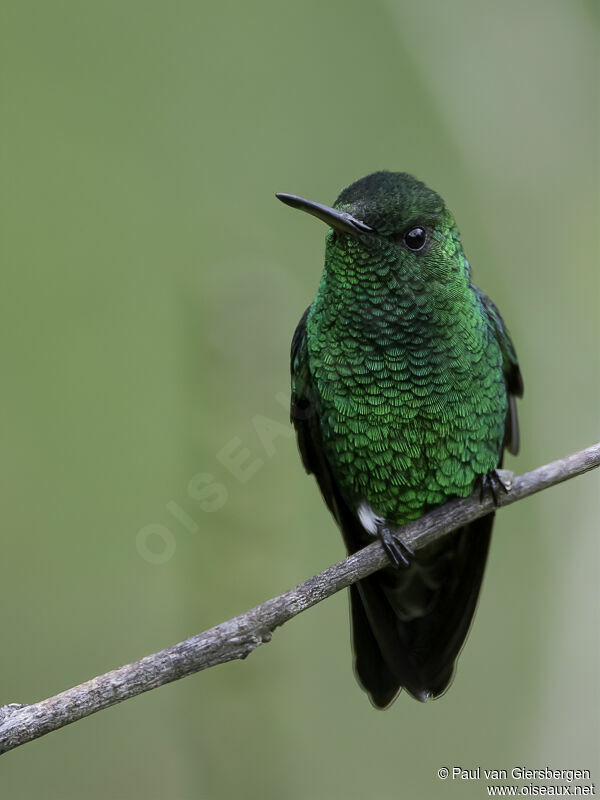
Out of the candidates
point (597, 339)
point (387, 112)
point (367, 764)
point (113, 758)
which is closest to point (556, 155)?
point (597, 339)

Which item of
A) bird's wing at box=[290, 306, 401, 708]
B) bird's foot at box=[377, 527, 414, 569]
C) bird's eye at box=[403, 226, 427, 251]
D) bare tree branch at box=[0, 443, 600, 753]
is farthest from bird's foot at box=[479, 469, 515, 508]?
bird's eye at box=[403, 226, 427, 251]

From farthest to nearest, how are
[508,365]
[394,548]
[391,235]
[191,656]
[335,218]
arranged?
1. [508,365]
2. [394,548]
3. [391,235]
4. [335,218]
5. [191,656]

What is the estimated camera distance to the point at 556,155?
3779mm

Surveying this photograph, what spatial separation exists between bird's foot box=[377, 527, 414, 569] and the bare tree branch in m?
0.19

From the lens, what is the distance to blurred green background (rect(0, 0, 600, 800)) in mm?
2568

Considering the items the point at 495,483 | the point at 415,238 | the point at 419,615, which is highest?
the point at 415,238

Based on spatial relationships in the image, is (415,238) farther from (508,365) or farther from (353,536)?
(353,536)

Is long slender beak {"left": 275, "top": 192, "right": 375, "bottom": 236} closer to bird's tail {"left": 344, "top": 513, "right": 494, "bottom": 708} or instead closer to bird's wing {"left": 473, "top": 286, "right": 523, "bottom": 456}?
bird's wing {"left": 473, "top": 286, "right": 523, "bottom": 456}

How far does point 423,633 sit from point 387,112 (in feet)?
10.5

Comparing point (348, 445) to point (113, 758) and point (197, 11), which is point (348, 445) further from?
point (197, 11)

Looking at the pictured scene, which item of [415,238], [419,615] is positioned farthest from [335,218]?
[419,615]

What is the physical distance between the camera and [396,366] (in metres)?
2.65

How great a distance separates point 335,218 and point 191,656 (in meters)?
1.37

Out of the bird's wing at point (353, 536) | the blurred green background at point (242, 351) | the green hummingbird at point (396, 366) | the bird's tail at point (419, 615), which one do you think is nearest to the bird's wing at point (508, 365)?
the green hummingbird at point (396, 366)
